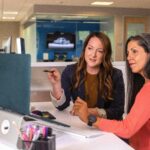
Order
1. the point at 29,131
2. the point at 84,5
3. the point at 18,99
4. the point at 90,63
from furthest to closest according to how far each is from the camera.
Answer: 1. the point at 84,5
2. the point at 90,63
3. the point at 18,99
4. the point at 29,131

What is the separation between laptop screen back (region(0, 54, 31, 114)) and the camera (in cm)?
123

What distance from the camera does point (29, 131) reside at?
44.6 inches

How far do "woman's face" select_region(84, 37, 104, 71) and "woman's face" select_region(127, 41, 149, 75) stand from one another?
0.36 metres

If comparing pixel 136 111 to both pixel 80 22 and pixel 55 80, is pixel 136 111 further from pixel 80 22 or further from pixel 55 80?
pixel 80 22

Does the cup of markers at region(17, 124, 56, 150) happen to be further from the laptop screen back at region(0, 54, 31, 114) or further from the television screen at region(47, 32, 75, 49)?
the television screen at region(47, 32, 75, 49)

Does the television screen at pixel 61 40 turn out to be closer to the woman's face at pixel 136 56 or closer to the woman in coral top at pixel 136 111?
the woman in coral top at pixel 136 111

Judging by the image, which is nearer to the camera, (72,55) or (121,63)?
(121,63)

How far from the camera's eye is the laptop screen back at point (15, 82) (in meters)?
1.23

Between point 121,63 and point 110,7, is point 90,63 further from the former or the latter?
point 110,7

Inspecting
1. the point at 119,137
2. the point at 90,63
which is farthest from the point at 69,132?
the point at 90,63

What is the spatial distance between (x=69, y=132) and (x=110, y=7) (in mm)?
9622

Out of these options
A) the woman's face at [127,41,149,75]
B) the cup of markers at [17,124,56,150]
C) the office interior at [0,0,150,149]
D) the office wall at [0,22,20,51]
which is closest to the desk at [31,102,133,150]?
the cup of markers at [17,124,56,150]

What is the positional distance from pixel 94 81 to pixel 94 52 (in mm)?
191

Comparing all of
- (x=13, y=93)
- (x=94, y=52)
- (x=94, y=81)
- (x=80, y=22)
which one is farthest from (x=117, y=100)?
(x=80, y=22)
